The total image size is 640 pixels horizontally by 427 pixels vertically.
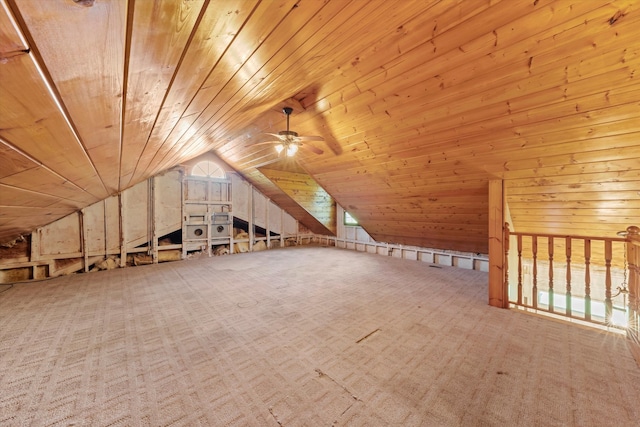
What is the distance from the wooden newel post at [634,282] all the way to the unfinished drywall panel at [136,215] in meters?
7.12

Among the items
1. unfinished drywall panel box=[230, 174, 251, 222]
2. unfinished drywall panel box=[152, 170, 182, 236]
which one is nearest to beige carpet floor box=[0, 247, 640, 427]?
unfinished drywall panel box=[152, 170, 182, 236]

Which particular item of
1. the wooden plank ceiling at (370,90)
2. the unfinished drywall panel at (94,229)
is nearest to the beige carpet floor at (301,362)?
the wooden plank ceiling at (370,90)

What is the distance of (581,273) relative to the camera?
14.8ft

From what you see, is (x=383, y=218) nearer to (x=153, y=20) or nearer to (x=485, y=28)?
(x=485, y=28)

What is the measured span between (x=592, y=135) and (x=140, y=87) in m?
3.23

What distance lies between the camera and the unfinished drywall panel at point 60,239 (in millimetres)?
4180

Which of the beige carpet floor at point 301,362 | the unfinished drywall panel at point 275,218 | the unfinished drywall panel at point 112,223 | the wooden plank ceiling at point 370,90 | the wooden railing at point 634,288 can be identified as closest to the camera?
the wooden plank ceiling at point 370,90

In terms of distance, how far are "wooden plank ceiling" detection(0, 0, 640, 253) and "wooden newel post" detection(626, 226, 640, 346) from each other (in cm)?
68

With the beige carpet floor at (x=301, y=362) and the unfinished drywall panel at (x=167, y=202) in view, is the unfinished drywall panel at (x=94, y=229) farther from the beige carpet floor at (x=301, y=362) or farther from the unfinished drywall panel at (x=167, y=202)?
the beige carpet floor at (x=301, y=362)

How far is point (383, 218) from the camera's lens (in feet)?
16.7

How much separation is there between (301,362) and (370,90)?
97.8 inches

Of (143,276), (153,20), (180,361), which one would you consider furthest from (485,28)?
(143,276)

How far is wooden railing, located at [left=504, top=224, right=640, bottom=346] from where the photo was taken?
6.96 ft

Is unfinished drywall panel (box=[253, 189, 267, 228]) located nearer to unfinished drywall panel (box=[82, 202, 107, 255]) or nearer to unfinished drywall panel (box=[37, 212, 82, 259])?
unfinished drywall panel (box=[82, 202, 107, 255])
